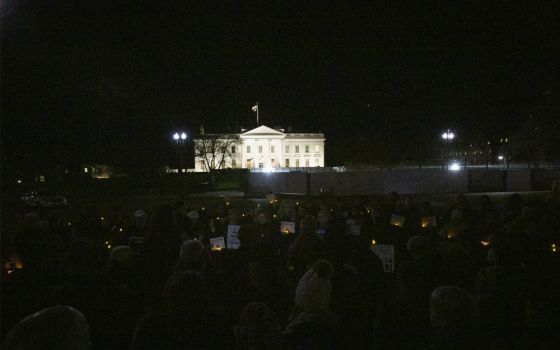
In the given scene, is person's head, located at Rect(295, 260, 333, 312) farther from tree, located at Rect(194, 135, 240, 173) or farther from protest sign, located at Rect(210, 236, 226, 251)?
tree, located at Rect(194, 135, 240, 173)

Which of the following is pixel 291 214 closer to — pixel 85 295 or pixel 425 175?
pixel 85 295

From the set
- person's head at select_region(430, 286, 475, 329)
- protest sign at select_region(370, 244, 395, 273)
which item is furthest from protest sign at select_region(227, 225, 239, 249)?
person's head at select_region(430, 286, 475, 329)

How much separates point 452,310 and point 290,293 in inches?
85.2

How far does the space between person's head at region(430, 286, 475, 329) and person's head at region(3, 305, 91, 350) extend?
216 centimetres

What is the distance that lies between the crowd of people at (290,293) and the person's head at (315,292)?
10 mm

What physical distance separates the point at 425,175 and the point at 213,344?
34389 millimetres

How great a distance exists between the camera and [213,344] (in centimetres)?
261

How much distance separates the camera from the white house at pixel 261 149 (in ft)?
278

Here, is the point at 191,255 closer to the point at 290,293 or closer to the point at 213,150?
the point at 290,293

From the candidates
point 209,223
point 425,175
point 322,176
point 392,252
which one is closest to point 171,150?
point 322,176

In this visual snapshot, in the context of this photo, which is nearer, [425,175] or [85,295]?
[85,295]

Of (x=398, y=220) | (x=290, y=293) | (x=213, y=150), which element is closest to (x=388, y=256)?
(x=290, y=293)

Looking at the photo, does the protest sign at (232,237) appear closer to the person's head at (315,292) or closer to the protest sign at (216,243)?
the protest sign at (216,243)

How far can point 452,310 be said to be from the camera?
2.68 metres
